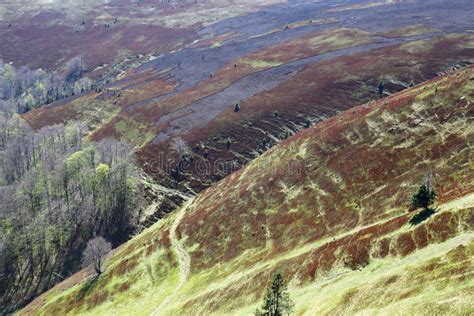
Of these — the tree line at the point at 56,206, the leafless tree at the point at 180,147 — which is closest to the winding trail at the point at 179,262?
the tree line at the point at 56,206

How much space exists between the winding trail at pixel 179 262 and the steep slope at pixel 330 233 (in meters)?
0.31

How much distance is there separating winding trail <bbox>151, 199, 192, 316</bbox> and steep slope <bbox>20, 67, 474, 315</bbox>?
1.03ft

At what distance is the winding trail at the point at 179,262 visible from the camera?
76.0 meters

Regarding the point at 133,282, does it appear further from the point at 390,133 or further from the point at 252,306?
the point at 390,133

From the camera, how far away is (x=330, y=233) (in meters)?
71.9

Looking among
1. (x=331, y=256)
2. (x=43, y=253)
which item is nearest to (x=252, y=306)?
(x=331, y=256)

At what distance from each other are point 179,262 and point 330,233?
36.0 meters

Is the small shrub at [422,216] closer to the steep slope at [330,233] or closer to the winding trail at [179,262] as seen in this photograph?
the steep slope at [330,233]

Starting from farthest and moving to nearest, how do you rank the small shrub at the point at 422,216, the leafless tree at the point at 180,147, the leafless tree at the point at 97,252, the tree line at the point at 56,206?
the leafless tree at the point at 180,147, the tree line at the point at 56,206, the leafless tree at the point at 97,252, the small shrub at the point at 422,216

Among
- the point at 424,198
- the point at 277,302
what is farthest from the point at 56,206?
the point at 424,198

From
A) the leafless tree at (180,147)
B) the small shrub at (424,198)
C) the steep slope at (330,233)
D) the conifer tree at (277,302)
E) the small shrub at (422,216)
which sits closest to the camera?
the conifer tree at (277,302)

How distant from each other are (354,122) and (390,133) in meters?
13.5

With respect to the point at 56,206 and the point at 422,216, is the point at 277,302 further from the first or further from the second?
the point at 56,206

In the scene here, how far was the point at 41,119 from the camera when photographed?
187m
